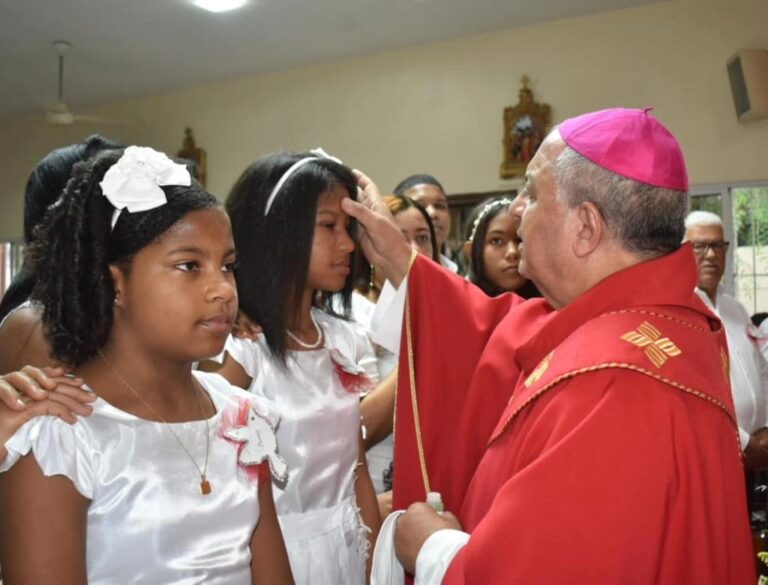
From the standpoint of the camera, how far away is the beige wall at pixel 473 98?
6430mm

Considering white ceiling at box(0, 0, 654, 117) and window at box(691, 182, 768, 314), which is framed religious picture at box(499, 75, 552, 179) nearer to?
white ceiling at box(0, 0, 654, 117)

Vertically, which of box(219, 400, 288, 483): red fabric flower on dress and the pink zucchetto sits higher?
the pink zucchetto

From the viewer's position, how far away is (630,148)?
1580 millimetres

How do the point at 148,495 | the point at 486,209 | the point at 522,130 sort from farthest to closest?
the point at 522,130, the point at 486,209, the point at 148,495

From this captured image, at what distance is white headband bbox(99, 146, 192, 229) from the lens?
1496 millimetres

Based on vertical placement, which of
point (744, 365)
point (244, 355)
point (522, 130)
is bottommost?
point (744, 365)

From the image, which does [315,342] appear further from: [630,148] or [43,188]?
[630,148]

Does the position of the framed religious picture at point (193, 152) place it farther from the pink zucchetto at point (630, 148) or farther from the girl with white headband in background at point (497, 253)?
the pink zucchetto at point (630, 148)

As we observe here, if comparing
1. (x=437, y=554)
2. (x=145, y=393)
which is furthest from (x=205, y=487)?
(x=437, y=554)

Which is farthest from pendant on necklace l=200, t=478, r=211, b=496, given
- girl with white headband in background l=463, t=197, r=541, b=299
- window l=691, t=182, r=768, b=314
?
window l=691, t=182, r=768, b=314

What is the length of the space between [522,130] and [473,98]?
0.65 metres

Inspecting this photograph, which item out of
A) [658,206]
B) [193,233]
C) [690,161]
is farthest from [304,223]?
[690,161]

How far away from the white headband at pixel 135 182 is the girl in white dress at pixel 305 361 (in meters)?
0.64

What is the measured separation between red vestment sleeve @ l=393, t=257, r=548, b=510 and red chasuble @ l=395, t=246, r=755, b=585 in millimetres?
262
